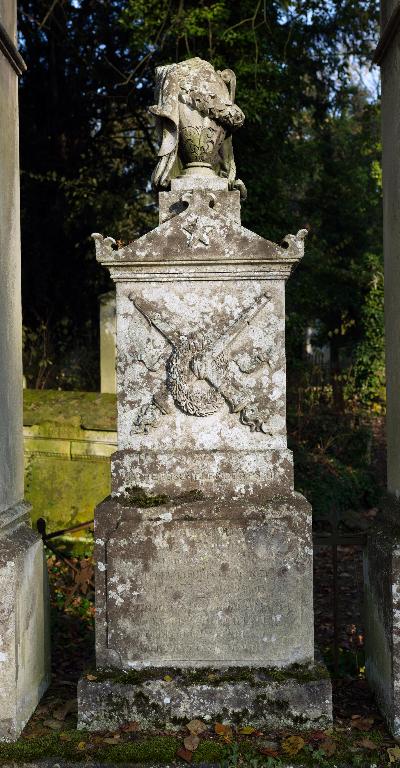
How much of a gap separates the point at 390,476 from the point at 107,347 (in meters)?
6.76

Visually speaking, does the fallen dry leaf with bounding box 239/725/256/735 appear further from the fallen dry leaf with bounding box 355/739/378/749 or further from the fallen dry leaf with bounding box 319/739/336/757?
the fallen dry leaf with bounding box 355/739/378/749

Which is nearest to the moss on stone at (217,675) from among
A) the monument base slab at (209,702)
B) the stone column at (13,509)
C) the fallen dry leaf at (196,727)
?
the monument base slab at (209,702)

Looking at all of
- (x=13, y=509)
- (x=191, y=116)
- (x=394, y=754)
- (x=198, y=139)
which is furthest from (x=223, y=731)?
(x=191, y=116)

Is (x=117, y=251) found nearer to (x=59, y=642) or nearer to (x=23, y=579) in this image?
(x=23, y=579)

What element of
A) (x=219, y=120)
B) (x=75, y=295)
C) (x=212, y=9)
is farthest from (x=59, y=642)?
(x=75, y=295)

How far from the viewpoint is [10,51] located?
4305 millimetres

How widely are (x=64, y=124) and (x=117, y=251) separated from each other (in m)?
11.1

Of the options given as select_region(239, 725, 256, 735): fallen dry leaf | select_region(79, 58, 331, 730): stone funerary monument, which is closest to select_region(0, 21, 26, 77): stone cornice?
select_region(79, 58, 331, 730): stone funerary monument

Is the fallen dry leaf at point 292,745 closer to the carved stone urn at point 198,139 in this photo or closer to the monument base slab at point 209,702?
the monument base slab at point 209,702

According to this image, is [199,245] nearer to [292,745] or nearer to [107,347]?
[292,745]

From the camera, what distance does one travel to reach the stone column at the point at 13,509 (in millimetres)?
3799

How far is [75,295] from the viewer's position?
48.2 ft

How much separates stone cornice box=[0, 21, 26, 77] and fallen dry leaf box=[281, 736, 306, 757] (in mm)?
3948

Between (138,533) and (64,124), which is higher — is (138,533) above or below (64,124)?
below
